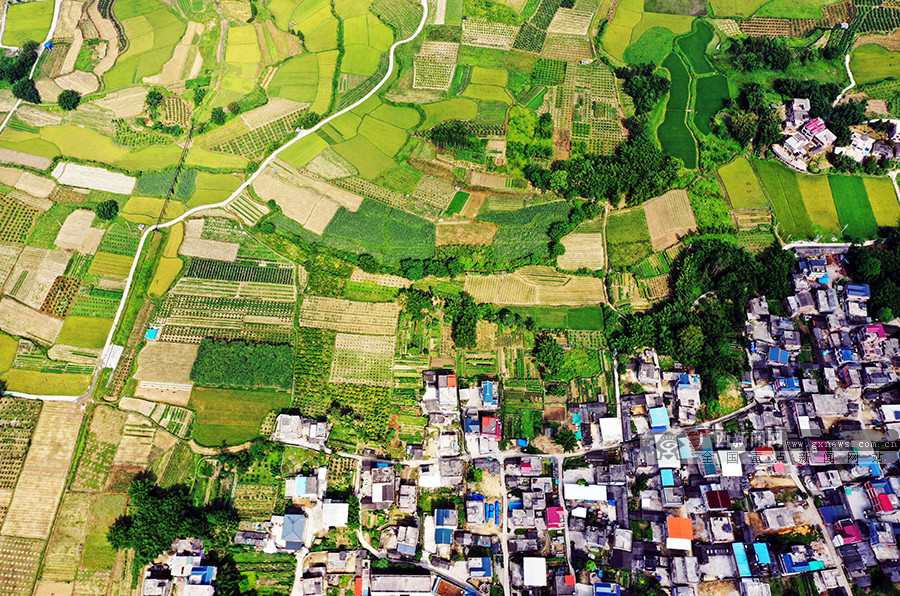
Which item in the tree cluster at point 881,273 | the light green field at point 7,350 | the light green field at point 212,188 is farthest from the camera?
the light green field at point 212,188

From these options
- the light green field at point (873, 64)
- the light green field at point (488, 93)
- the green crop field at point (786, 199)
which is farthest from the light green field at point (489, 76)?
the light green field at point (873, 64)

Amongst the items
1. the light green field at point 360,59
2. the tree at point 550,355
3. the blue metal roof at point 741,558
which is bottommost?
the blue metal roof at point 741,558

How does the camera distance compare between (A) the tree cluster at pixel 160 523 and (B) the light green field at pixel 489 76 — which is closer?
(A) the tree cluster at pixel 160 523

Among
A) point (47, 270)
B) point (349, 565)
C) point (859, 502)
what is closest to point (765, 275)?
point (859, 502)

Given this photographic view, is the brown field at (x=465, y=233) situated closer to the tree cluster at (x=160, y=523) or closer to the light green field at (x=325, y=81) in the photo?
the light green field at (x=325, y=81)

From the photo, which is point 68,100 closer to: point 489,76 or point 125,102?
point 125,102

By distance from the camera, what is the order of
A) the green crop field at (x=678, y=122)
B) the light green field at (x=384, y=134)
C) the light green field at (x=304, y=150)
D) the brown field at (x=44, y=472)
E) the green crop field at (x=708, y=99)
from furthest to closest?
the green crop field at (x=708, y=99), the light green field at (x=384, y=134), the green crop field at (x=678, y=122), the light green field at (x=304, y=150), the brown field at (x=44, y=472)
